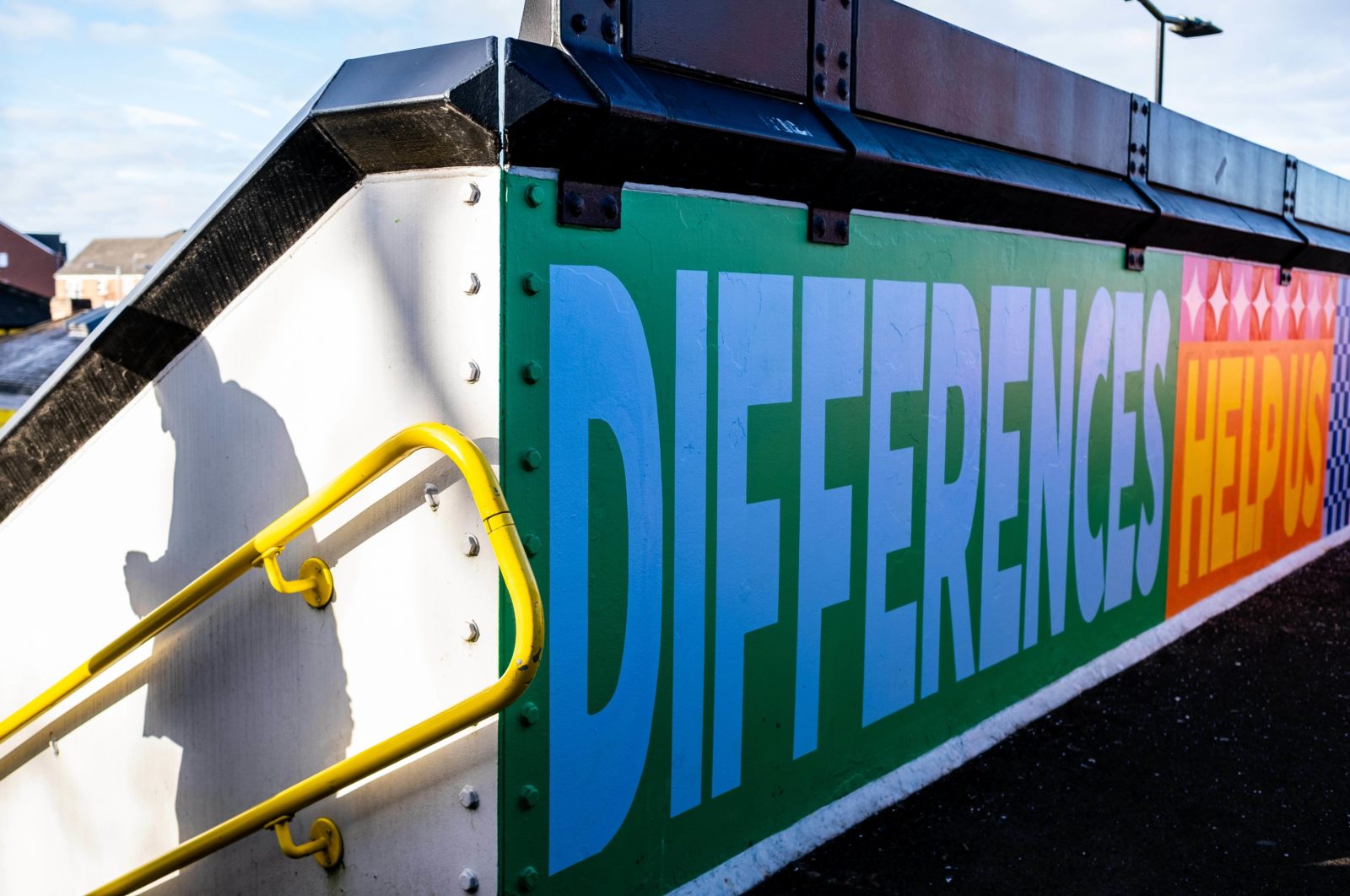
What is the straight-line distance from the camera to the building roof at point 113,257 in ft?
222

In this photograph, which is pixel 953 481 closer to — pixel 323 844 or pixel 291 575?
pixel 291 575

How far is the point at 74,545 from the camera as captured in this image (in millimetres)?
3336

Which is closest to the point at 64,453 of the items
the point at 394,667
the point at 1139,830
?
the point at 394,667

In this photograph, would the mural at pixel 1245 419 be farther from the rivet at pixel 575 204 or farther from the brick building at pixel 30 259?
the brick building at pixel 30 259

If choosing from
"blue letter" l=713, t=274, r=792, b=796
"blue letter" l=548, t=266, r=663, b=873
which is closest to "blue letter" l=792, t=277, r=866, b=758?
"blue letter" l=713, t=274, r=792, b=796

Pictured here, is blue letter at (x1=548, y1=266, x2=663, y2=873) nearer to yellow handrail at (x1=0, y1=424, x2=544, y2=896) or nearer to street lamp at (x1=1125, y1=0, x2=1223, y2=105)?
yellow handrail at (x1=0, y1=424, x2=544, y2=896)

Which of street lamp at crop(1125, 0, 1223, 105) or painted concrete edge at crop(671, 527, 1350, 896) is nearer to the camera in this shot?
painted concrete edge at crop(671, 527, 1350, 896)

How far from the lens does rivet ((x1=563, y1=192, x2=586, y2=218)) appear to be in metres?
2.57

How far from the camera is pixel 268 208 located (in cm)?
273

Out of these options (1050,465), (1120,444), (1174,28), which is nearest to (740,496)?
(1050,465)

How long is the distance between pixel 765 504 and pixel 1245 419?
4.40m


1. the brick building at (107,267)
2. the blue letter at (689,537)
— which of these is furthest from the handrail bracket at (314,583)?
the brick building at (107,267)

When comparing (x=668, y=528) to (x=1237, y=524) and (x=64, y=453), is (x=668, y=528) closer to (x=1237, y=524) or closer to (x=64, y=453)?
(x=64, y=453)

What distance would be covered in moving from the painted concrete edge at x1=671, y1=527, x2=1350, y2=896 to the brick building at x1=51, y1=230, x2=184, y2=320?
218ft
